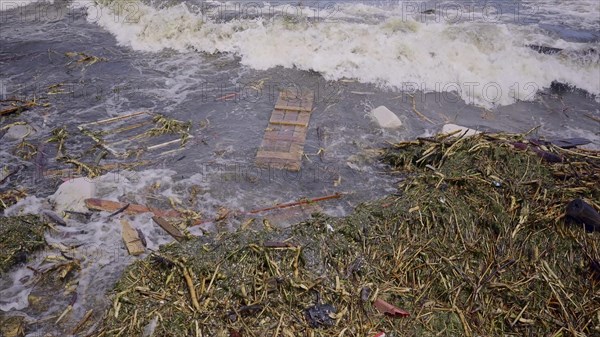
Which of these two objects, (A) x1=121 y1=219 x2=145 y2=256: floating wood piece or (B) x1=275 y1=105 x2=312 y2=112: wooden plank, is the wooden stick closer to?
(A) x1=121 y1=219 x2=145 y2=256: floating wood piece

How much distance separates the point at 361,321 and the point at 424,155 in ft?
7.91

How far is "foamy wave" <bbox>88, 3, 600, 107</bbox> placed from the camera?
25.7 ft

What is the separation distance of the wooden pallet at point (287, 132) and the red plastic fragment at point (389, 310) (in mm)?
2294

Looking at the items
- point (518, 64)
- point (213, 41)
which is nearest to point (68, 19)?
point (213, 41)

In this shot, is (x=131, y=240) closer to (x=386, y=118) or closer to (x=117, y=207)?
(x=117, y=207)

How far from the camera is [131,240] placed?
4055 mm

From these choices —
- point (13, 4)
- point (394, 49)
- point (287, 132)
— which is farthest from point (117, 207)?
point (13, 4)

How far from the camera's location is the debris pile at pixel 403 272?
3.17 metres

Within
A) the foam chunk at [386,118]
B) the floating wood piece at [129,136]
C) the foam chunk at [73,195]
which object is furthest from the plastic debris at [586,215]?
the foam chunk at [73,195]

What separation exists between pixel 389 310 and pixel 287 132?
3238 millimetres

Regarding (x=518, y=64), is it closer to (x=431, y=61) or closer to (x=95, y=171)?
(x=431, y=61)

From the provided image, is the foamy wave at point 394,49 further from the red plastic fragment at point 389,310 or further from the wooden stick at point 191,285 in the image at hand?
the wooden stick at point 191,285

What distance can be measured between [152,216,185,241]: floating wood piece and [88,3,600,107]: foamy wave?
4.59 metres

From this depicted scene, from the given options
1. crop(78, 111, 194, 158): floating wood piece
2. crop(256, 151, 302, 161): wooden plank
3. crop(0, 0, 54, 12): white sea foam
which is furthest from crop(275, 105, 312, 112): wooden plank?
crop(0, 0, 54, 12): white sea foam
